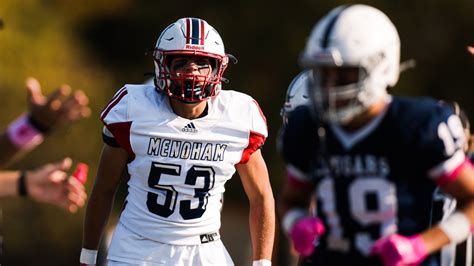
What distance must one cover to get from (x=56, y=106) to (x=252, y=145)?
73.7 inches

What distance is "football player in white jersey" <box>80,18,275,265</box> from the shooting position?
7.57 metres

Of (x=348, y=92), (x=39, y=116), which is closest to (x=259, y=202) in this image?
(x=348, y=92)

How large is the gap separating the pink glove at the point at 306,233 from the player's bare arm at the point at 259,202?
1.47m

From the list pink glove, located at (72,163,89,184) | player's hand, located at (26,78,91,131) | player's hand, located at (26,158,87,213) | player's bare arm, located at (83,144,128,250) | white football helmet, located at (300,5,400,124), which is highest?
white football helmet, located at (300,5,400,124)

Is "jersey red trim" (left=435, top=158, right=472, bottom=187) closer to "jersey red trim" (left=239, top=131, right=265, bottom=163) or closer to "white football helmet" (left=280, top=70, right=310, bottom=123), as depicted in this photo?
"jersey red trim" (left=239, top=131, right=265, bottom=163)

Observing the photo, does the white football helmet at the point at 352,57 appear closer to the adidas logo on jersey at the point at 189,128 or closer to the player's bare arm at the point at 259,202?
the adidas logo on jersey at the point at 189,128

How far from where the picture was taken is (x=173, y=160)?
299 inches

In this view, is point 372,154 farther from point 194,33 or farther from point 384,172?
point 194,33

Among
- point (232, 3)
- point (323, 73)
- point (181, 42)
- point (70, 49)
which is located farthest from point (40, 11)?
point (323, 73)

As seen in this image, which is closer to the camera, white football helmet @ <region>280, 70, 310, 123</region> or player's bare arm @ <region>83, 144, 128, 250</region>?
player's bare arm @ <region>83, 144, 128, 250</region>

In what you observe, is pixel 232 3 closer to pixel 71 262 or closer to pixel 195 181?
pixel 71 262

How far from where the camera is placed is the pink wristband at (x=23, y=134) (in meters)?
6.20

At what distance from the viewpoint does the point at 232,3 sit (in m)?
23.2

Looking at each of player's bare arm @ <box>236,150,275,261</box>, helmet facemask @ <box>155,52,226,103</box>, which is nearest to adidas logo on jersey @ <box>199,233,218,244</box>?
player's bare arm @ <box>236,150,275,261</box>
